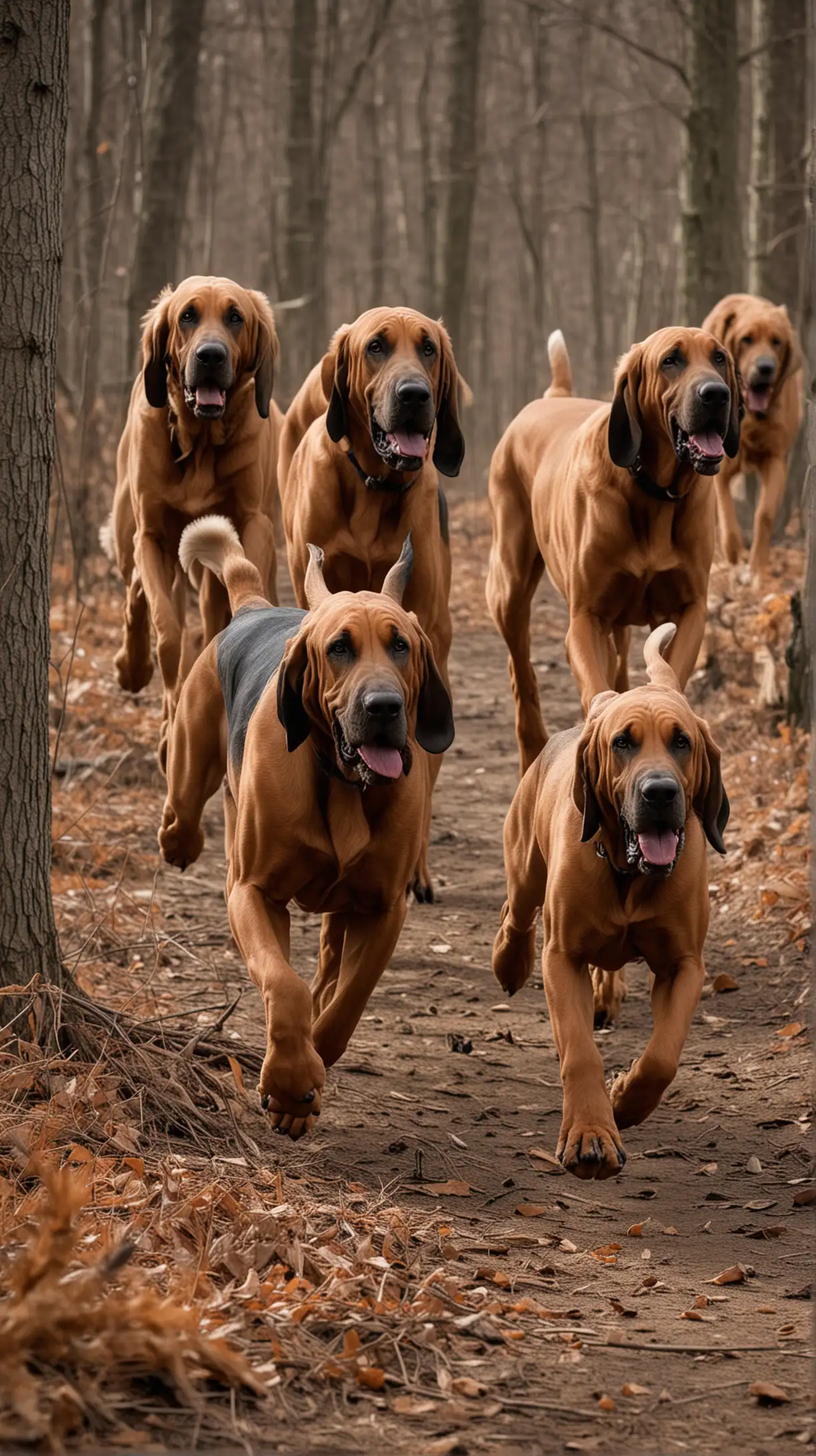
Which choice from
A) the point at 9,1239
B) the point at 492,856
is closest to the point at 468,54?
the point at 492,856

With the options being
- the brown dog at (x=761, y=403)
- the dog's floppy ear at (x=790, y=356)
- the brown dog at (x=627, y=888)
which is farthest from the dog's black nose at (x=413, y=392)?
the dog's floppy ear at (x=790, y=356)

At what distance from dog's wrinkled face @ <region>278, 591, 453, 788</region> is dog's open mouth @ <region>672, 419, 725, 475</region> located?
1965 mm

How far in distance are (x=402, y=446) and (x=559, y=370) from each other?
280cm

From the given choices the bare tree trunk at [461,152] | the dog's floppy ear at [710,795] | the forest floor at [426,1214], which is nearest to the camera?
the forest floor at [426,1214]

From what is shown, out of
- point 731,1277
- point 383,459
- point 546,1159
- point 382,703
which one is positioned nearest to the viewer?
point 731,1277

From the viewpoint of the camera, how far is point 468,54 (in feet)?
66.7

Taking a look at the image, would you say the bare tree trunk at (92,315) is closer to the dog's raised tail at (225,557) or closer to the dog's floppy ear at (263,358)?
the dog's floppy ear at (263,358)

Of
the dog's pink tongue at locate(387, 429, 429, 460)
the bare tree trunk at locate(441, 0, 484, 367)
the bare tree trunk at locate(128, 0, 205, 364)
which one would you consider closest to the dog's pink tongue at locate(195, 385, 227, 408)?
the dog's pink tongue at locate(387, 429, 429, 460)

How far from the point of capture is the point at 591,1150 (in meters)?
4.84

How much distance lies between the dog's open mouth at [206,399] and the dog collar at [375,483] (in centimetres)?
56

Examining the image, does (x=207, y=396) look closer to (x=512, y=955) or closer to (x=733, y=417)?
(x=733, y=417)

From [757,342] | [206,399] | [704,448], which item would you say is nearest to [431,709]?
[704,448]

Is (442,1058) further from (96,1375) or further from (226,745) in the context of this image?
(96,1375)

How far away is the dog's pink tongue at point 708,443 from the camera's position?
6602mm
